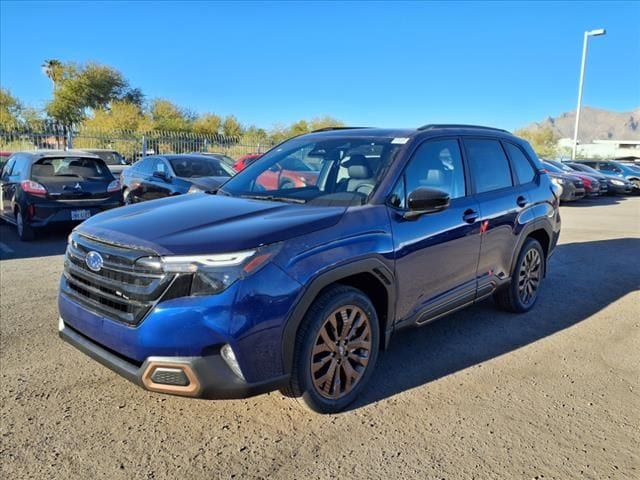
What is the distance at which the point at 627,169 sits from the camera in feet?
78.5

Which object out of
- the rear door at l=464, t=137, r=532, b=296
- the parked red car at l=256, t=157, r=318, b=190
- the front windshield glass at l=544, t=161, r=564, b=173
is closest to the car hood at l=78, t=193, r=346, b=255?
the parked red car at l=256, t=157, r=318, b=190

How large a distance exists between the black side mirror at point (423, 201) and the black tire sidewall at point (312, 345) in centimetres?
69

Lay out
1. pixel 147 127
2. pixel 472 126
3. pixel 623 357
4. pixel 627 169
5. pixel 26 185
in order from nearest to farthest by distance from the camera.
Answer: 1. pixel 623 357
2. pixel 472 126
3. pixel 26 185
4. pixel 627 169
5. pixel 147 127

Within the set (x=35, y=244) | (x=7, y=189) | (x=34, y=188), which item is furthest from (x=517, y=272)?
(x=7, y=189)

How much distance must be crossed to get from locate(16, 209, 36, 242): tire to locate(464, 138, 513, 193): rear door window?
727 centimetres

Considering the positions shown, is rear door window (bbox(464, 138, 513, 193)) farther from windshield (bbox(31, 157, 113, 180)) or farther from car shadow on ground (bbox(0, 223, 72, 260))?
windshield (bbox(31, 157, 113, 180))

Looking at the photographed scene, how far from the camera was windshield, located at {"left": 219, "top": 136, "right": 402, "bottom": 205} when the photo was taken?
140 inches

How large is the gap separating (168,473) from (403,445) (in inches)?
50.8

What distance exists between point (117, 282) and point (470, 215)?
2714 mm

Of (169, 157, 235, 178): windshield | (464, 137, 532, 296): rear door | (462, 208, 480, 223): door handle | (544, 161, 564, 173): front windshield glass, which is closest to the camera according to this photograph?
(462, 208, 480, 223): door handle

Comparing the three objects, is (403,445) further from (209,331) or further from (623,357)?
(623,357)

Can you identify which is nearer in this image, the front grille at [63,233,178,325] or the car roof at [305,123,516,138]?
the front grille at [63,233,178,325]

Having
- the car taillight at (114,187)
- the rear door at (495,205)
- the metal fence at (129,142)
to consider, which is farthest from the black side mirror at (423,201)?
the metal fence at (129,142)

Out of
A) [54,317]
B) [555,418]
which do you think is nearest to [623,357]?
[555,418]
